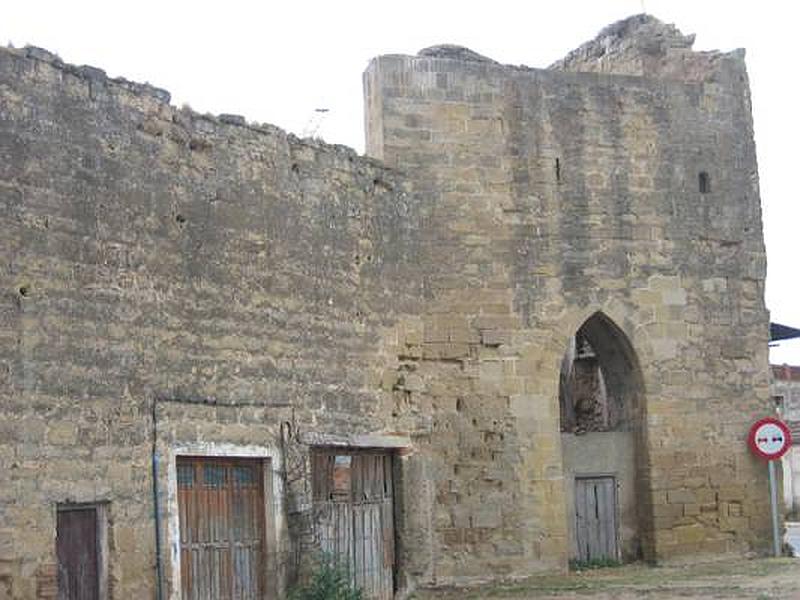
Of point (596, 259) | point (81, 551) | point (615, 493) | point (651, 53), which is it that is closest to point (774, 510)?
point (615, 493)

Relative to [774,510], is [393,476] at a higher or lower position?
higher

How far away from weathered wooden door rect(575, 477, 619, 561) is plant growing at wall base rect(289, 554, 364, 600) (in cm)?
384

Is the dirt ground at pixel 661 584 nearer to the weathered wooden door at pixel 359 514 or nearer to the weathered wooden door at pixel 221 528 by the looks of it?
the weathered wooden door at pixel 359 514

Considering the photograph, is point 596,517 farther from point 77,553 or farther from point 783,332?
point 77,553

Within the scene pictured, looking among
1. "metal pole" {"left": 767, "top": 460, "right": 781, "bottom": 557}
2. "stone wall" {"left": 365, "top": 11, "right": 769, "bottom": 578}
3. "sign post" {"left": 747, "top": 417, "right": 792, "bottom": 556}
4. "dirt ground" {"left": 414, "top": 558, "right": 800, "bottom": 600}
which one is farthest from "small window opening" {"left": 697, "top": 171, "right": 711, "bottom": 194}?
"dirt ground" {"left": 414, "top": 558, "right": 800, "bottom": 600}

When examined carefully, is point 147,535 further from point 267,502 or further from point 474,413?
point 474,413

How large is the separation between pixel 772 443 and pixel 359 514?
199 inches

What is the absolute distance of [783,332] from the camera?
18.2 m

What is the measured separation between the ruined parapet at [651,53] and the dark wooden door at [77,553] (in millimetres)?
8923

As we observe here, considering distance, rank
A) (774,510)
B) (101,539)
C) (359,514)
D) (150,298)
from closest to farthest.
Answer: (101,539) → (150,298) → (359,514) → (774,510)

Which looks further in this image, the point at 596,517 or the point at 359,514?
the point at 596,517

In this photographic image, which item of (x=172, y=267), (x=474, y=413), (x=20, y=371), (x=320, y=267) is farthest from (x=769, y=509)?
(x=20, y=371)

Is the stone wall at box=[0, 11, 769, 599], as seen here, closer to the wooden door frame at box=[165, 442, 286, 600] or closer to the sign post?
the wooden door frame at box=[165, 442, 286, 600]

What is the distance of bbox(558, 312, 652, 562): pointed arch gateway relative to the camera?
15.1m
